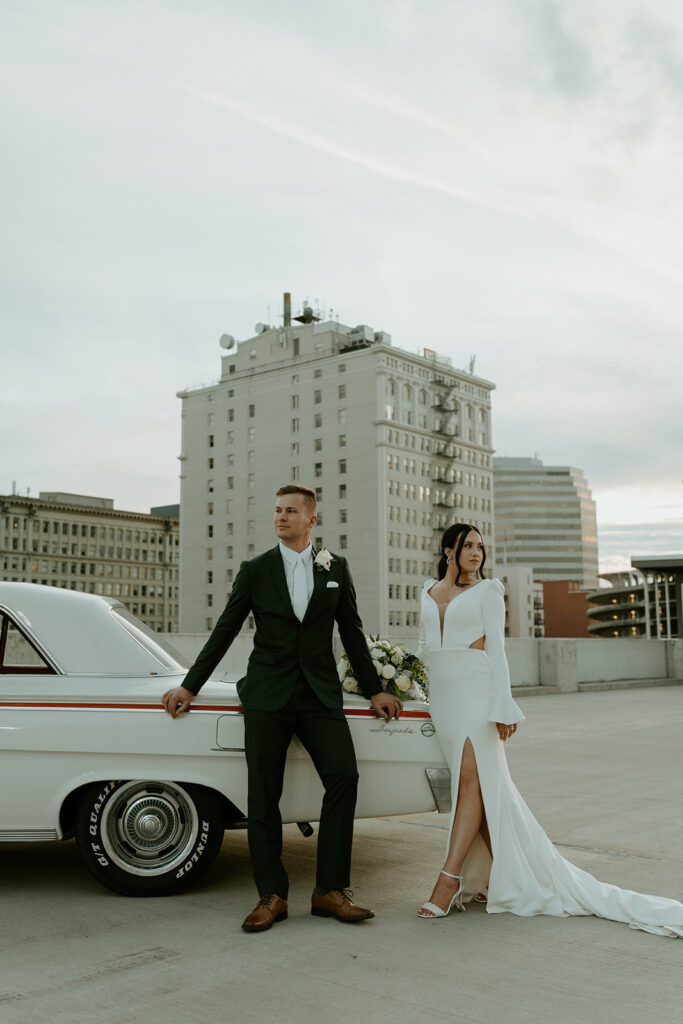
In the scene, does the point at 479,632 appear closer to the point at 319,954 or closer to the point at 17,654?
the point at 319,954

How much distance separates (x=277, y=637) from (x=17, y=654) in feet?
5.03

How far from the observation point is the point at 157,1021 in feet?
11.7

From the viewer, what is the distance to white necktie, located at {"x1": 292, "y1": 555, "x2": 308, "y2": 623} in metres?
5.13

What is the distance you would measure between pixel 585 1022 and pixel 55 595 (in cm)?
350

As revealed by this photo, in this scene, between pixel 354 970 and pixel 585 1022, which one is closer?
pixel 585 1022

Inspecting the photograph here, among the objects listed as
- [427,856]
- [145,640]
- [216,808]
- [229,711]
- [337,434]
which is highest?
[337,434]

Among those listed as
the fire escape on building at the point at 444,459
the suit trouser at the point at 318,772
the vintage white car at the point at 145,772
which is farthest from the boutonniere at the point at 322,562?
the fire escape on building at the point at 444,459

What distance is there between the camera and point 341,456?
10562 centimetres

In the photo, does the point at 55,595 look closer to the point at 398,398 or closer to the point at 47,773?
the point at 47,773

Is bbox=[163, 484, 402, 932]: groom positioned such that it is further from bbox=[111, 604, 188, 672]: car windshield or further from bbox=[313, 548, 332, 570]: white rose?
bbox=[111, 604, 188, 672]: car windshield

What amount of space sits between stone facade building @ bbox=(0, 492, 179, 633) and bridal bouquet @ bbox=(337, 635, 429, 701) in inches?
5331

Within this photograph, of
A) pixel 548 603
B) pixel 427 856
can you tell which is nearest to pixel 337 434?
pixel 548 603

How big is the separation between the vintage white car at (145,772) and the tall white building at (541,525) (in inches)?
7357

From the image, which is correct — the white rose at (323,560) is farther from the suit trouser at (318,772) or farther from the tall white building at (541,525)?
the tall white building at (541,525)
